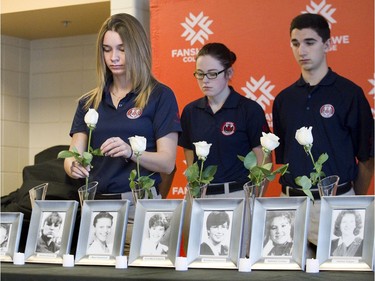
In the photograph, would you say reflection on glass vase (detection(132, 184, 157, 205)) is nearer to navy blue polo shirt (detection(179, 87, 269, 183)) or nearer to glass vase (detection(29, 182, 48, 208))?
glass vase (detection(29, 182, 48, 208))

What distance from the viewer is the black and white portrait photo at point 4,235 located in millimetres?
2023

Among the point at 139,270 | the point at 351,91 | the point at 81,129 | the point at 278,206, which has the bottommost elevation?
the point at 139,270

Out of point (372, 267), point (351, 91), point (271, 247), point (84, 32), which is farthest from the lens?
point (84, 32)

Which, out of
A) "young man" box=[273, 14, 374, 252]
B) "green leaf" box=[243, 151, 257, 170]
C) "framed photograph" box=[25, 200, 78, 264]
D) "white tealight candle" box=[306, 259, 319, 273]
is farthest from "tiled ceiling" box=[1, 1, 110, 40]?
"white tealight candle" box=[306, 259, 319, 273]

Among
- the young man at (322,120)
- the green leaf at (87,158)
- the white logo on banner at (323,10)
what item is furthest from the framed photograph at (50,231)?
the white logo on banner at (323,10)

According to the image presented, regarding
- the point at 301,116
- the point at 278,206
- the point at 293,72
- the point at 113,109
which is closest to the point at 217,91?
the point at 301,116

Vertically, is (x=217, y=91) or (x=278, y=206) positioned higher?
(x=217, y=91)

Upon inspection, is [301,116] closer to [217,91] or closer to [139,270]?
[217,91]

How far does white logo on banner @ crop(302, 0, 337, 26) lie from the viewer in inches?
155

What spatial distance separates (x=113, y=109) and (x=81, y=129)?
0.40 ft

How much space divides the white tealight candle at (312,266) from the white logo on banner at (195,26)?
110 inches

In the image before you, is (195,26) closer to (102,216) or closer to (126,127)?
(126,127)

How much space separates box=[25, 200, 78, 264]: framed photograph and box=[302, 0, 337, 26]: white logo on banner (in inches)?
93.3

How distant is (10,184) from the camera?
6.10 metres
